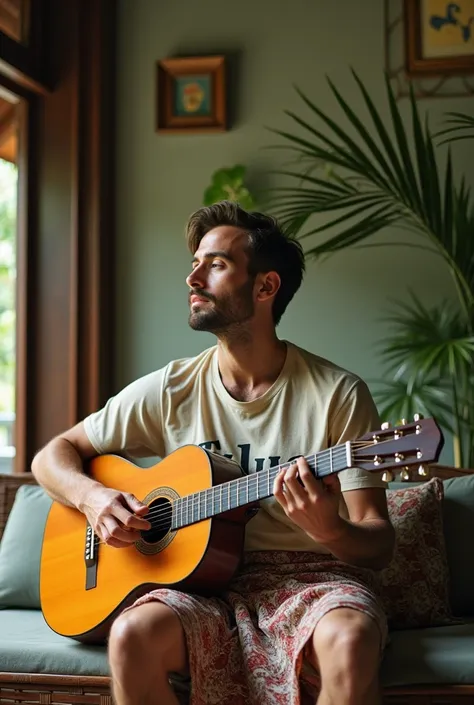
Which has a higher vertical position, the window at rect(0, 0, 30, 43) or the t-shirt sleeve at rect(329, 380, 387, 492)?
the window at rect(0, 0, 30, 43)

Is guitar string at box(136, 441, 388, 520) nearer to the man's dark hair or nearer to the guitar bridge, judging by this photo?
the guitar bridge

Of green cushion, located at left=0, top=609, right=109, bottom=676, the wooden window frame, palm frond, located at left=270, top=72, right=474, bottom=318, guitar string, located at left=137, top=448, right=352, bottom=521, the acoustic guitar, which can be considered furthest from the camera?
the wooden window frame

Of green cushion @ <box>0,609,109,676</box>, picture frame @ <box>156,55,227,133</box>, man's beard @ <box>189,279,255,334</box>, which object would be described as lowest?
green cushion @ <box>0,609,109,676</box>

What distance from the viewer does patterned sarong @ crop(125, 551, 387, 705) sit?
5.29 feet

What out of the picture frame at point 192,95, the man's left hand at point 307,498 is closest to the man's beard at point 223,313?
the man's left hand at point 307,498

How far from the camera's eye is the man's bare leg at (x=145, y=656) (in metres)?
1.60

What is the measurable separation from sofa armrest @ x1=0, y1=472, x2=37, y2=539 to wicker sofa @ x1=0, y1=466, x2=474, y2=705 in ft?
1.49

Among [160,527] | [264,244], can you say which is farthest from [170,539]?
[264,244]

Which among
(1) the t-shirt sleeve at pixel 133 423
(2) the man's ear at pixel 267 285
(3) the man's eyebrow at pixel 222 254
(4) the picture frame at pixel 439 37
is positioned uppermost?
(4) the picture frame at pixel 439 37

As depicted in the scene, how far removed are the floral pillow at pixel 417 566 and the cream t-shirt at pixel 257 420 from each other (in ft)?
0.78

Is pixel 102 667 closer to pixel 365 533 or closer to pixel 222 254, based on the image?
pixel 365 533

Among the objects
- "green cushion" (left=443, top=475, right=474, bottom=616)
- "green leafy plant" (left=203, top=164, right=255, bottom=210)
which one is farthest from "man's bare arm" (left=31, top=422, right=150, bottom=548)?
"green leafy plant" (left=203, top=164, right=255, bottom=210)

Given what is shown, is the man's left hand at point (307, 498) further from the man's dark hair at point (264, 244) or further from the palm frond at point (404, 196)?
the palm frond at point (404, 196)

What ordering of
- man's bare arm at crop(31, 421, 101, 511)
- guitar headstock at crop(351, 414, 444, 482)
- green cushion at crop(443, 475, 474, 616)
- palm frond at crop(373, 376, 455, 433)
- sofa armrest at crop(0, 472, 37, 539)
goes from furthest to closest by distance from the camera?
1. palm frond at crop(373, 376, 455, 433)
2. sofa armrest at crop(0, 472, 37, 539)
3. green cushion at crop(443, 475, 474, 616)
4. man's bare arm at crop(31, 421, 101, 511)
5. guitar headstock at crop(351, 414, 444, 482)
